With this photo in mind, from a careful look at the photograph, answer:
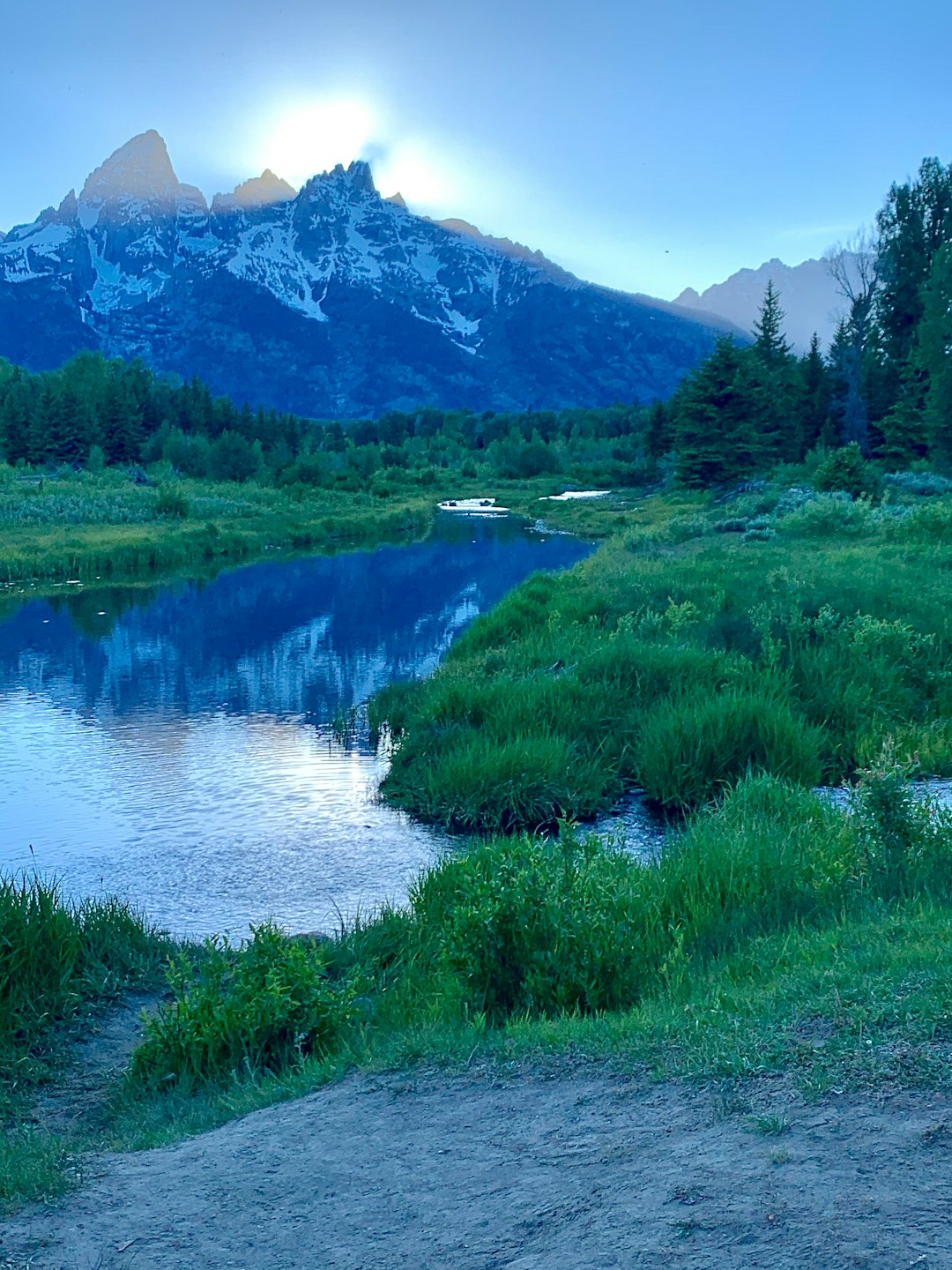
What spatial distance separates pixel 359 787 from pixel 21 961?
7727 mm

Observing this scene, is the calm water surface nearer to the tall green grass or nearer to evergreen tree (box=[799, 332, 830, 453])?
the tall green grass

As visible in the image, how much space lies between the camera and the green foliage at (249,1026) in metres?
7.75

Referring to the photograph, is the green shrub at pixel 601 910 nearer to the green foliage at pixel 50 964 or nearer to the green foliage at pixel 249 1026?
the green foliage at pixel 249 1026

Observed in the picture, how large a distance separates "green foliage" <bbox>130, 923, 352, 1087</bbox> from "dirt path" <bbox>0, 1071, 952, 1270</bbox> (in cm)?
165

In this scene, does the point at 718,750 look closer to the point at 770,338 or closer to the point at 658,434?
the point at 770,338

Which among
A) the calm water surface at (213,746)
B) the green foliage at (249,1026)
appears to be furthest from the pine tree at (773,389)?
the green foliage at (249,1026)

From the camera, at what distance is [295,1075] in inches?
279

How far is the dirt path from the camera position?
14.1 ft

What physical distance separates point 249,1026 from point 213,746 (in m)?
11.8

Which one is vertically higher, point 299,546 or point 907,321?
point 907,321

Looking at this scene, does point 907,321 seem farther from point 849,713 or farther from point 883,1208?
point 883,1208

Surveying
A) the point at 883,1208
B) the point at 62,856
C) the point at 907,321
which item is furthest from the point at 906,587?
the point at 907,321

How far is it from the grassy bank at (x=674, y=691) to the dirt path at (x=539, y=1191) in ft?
26.4

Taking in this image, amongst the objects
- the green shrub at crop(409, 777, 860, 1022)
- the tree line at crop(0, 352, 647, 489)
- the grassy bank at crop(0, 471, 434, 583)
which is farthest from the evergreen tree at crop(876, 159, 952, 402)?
the green shrub at crop(409, 777, 860, 1022)
